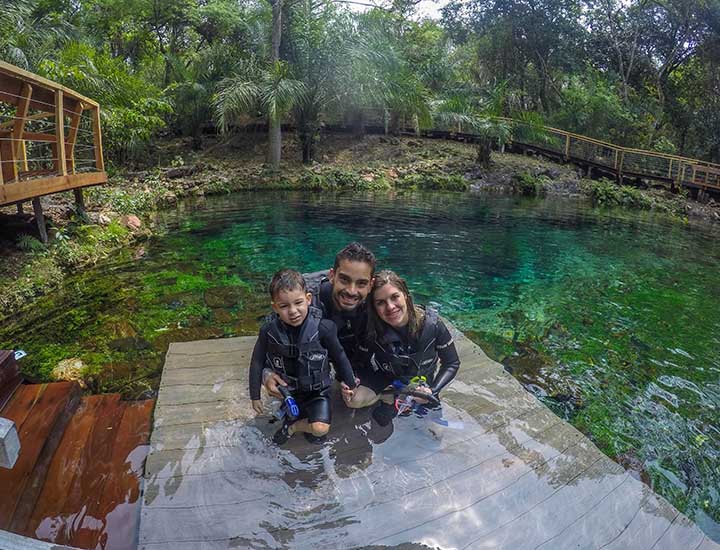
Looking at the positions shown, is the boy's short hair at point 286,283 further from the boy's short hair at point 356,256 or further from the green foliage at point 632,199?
the green foliage at point 632,199

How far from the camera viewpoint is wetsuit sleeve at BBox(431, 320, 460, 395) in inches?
114

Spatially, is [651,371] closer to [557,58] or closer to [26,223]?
[26,223]

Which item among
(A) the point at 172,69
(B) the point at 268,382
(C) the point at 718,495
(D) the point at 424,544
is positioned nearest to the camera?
(D) the point at 424,544

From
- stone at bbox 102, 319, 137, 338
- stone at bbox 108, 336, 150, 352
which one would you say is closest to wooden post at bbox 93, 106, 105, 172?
stone at bbox 102, 319, 137, 338

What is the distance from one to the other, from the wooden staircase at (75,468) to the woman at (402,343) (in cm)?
131

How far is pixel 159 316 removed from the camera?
5508 millimetres

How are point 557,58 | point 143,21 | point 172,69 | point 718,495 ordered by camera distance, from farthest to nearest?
point 557,58 → point 143,21 → point 172,69 → point 718,495

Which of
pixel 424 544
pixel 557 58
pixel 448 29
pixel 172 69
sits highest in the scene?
pixel 448 29

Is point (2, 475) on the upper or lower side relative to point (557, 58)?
lower

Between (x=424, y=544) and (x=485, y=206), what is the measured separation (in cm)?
1330

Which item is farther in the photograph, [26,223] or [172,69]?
[172,69]

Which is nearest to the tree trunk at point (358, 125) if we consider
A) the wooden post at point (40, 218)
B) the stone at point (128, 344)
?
the wooden post at point (40, 218)

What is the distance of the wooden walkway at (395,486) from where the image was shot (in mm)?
2193

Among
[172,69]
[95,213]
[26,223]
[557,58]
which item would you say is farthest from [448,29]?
[26,223]
